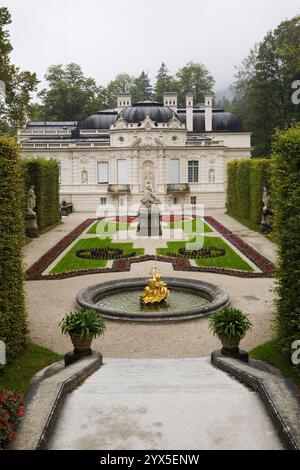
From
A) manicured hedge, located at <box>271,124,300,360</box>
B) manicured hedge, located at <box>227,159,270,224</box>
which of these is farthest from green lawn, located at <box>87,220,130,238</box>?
manicured hedge, located at <box>271,124,300,360</box>

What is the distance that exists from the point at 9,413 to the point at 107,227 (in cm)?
2737

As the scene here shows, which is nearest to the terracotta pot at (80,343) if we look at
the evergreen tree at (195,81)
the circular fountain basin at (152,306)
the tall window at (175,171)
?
the circular fountain basin at (152,306)

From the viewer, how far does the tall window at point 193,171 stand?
4978 centimetres

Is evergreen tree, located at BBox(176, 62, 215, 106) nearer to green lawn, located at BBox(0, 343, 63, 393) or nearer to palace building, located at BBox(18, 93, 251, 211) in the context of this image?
palace building, located at BBox(18, 93, 251, 211)

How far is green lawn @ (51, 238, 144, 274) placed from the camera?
795 inches

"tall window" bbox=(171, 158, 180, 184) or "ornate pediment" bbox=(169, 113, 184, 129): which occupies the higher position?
"ornate pediment" bbox=(169, 113, 184, 129)

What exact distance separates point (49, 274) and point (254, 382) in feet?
42.2

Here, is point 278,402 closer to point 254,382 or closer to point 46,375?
point 254,382

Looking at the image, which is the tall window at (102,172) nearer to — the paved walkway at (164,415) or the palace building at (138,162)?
the palace building at (138,162)

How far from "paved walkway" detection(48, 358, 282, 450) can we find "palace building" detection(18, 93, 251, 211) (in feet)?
135

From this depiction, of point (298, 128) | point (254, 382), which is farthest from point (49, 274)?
point (254, 382)

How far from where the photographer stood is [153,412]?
252 inches

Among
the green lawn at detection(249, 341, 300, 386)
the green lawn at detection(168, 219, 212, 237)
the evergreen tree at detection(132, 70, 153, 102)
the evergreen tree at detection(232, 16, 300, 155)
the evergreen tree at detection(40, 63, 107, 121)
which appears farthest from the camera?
the evergreen tree at detection(132, 70, 153, 102)

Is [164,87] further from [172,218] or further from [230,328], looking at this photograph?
[230,328]
